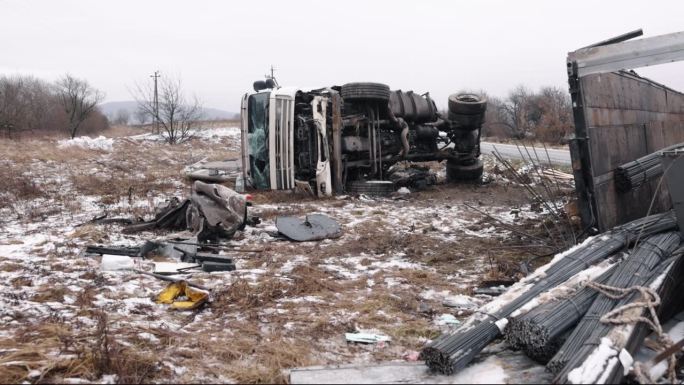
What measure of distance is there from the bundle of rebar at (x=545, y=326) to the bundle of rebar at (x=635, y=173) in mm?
2936

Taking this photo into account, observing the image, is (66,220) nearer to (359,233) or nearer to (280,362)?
(359,233)

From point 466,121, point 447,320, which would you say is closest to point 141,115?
point 466,121

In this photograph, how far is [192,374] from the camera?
2.89m

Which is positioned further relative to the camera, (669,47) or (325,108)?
(325,108)

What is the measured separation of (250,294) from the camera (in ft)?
14.2

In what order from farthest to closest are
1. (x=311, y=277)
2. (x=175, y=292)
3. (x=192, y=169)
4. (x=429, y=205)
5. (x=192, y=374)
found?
(x=192, y=169) → (x=429, y=205) → (x=311, y=277) → (x=175, y=292) → (x=192, y=374)

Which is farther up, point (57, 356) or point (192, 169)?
point (192, 169)

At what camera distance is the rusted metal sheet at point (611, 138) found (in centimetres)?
511

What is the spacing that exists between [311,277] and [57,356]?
8.06 ft

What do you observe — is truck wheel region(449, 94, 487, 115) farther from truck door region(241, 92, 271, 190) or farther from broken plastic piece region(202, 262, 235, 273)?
broken plastic piece region(202, 262, 235, 273)

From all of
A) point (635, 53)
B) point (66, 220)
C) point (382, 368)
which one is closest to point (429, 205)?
point (635, 53)

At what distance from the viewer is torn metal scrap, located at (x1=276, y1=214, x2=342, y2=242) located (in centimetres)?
700

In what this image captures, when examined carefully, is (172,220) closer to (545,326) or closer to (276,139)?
(276,139)

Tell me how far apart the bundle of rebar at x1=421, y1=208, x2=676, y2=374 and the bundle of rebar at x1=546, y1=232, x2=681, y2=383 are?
216 mm
